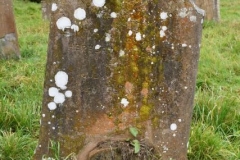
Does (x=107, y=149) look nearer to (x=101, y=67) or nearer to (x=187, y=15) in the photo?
(x=101, y=67)

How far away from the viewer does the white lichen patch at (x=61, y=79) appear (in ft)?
10.7

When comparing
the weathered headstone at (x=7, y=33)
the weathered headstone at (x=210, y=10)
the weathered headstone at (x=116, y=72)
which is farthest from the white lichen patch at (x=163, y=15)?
the weathered headstone at (x=210, y=10)

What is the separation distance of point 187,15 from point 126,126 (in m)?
0.77

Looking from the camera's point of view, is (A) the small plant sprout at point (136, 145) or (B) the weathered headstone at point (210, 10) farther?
(B) the weathered headstone at point (210, 10)

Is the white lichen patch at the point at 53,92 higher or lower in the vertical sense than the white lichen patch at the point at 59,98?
higher

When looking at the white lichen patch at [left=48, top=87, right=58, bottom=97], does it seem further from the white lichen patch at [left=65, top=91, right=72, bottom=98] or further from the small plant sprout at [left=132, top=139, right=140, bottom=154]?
the small plant sprout at [left=132, top=139, right=140, bottom=154]

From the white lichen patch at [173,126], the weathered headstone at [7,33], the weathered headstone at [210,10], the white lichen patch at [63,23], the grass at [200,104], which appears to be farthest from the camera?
the weathered headstone at [210,10]

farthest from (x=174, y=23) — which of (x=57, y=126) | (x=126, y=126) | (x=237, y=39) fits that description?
(x=237, y=39)

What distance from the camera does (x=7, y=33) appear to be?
817cm

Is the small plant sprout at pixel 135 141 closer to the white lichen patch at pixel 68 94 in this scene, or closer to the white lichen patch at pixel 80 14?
the white lichen patch at pixel 68 94

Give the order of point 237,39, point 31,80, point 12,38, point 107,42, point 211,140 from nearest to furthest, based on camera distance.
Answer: point 107,42, point 211,140, point 31,80, point 12,38, point 237,39

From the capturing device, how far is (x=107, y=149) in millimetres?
3260

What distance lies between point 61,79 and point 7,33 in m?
5.13

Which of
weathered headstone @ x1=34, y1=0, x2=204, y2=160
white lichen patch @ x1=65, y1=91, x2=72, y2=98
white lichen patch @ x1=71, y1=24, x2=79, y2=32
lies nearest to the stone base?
weathered headstone @ x1=34, y1=0, x2=204, y2=160
